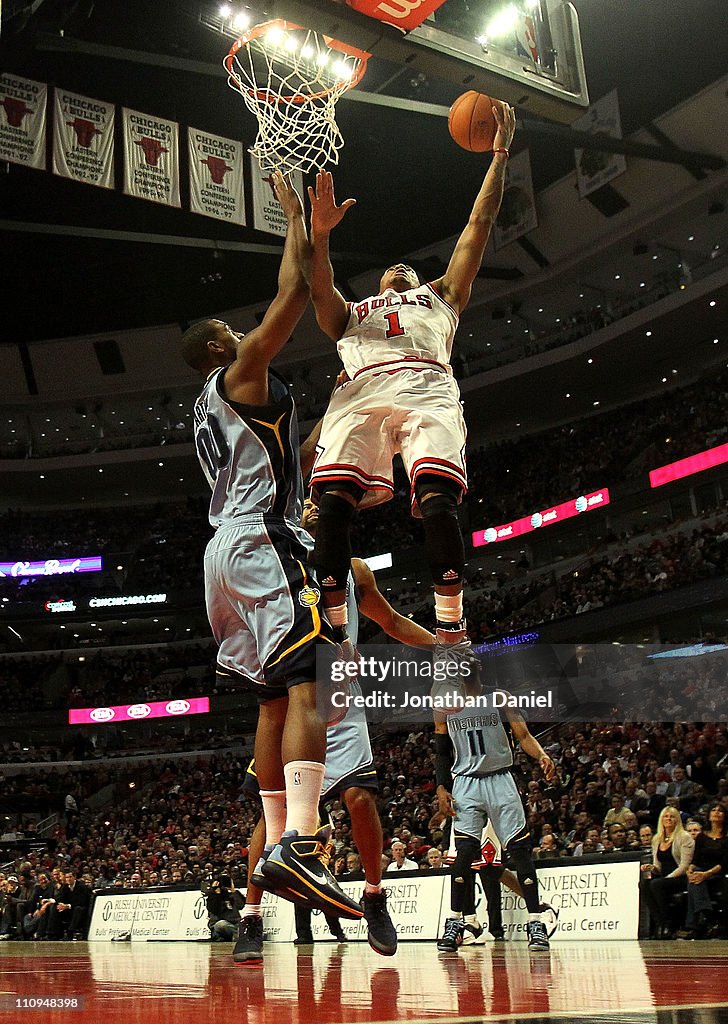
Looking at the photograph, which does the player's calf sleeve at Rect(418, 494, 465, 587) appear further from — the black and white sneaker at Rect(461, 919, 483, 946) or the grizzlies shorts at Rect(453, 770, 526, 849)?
the black and white sneaker at Rect(461, 919, 483, 946)

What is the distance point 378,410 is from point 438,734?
6.96 feet

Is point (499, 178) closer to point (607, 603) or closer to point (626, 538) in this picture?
point (607, 603)

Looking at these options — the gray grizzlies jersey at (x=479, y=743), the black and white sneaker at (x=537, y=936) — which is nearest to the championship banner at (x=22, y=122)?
the gray grizzlies jersey at (x=479, y=743)

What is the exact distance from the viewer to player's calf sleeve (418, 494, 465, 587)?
15.7 feet

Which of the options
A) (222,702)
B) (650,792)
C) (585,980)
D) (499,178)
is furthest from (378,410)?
(222,702)

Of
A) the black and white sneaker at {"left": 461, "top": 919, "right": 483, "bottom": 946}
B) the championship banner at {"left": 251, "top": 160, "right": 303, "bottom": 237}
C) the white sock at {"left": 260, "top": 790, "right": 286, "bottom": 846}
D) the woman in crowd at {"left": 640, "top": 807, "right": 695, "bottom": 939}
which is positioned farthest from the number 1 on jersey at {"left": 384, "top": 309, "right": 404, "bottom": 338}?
the championship banner at {"left": 251, "top": 160, "right": 303, "bottom": 237}

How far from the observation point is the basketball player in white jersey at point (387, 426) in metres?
4.84

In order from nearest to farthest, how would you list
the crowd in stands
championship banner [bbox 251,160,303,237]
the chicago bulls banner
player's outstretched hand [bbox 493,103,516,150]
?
player's outstretched hand [bbox 493,103,516,150], the crowd in stands, the chicago bulls banner, championship banner [bbox 251,160,303,237]

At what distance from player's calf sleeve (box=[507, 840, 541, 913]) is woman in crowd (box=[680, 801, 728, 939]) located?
7.51 ft

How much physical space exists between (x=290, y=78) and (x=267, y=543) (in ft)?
21.1

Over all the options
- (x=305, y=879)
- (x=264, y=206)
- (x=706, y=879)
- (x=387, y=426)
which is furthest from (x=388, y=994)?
(x=264, y=206)

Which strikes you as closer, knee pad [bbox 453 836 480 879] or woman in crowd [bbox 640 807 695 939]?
knee pad [bbox 453 836 480 879]

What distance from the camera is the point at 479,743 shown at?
960 cm

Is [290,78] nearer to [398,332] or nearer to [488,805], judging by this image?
[398,332]
